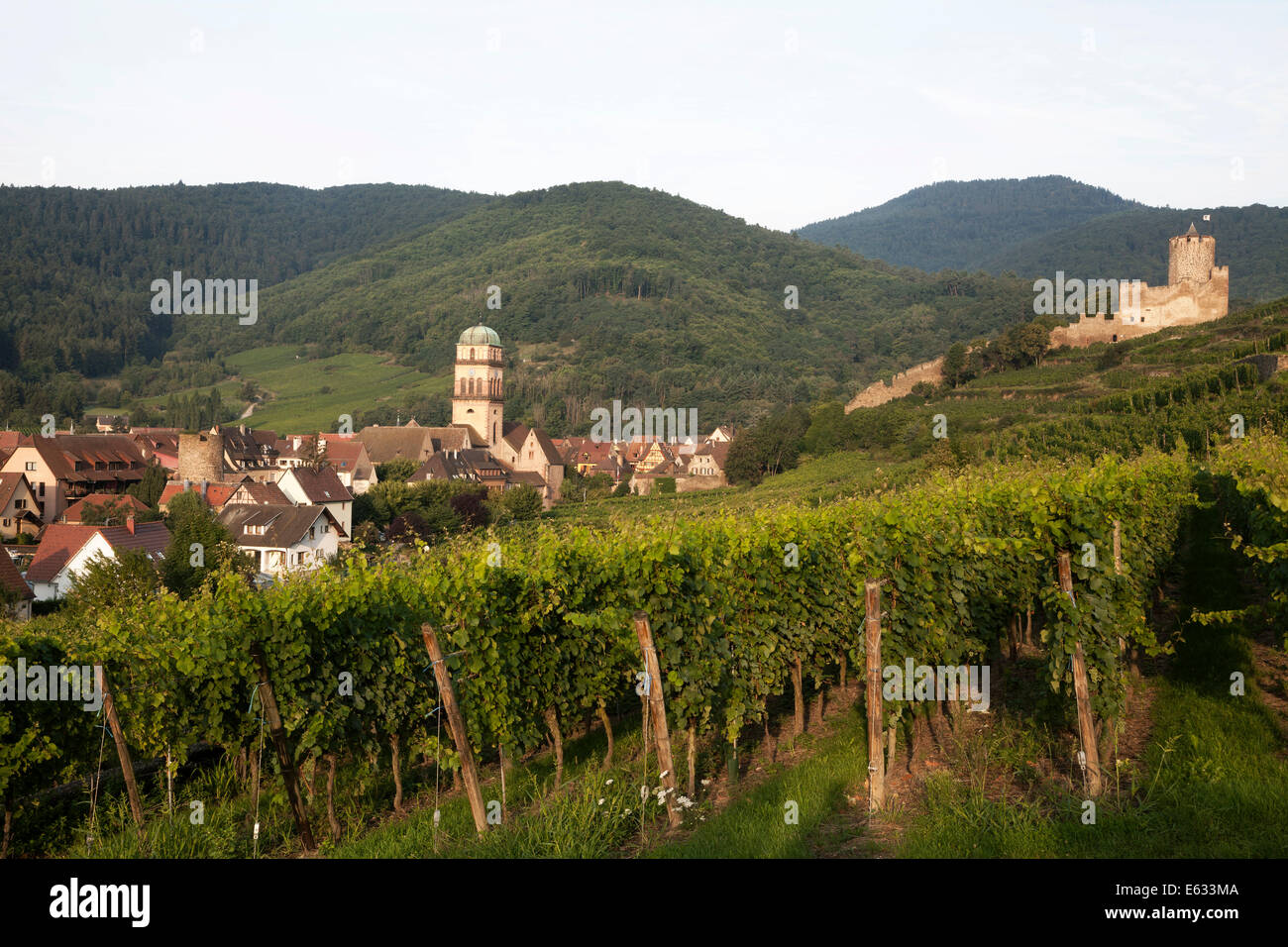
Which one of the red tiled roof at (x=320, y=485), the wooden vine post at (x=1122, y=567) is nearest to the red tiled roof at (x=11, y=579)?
the red tiled roof at (x=320, y=485)

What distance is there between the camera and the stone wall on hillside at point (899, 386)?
87.1m

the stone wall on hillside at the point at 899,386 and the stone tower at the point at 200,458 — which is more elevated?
the stone wall on hillside at the point at 899,386

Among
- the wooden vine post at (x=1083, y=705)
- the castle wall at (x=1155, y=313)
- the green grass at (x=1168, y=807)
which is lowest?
the green grass at (x=1168, y=807)

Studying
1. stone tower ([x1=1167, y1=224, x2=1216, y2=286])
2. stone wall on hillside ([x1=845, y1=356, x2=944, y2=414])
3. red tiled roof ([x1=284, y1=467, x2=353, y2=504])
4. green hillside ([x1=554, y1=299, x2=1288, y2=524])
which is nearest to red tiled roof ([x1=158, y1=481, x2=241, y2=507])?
red tiled roof ([x1=284, y1=467, x2=353, y2=504])

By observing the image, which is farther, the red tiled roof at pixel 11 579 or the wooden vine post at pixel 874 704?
the red tiled roof at pixel 11 579

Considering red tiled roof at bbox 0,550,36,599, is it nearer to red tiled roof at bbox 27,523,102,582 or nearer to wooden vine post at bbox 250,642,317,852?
red tiled roof at bbox 27,523,102,582

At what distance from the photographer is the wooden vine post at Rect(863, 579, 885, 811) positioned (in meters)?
8.45

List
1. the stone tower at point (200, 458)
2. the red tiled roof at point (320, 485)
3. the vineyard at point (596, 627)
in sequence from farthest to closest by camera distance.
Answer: the stone tower at point (200, 458)
the red tiled roof at point (320, 485)
the vineyard at point (596, 627)

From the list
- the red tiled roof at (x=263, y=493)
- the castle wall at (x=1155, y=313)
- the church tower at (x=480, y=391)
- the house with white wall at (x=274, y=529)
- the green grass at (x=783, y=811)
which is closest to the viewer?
the green grass at (x=783, y=811)

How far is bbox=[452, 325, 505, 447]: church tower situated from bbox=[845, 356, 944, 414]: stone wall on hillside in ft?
132

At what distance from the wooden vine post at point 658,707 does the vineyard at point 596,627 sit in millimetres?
768

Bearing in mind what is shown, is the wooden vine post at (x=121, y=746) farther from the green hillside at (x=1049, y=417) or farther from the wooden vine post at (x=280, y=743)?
the green hillside at (x=1049, y=417)

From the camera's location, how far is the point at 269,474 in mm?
87562
